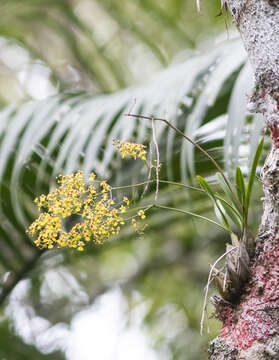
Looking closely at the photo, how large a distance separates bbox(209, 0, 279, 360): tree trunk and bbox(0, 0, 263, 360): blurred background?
584mm

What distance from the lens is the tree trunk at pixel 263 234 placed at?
15.8 inches

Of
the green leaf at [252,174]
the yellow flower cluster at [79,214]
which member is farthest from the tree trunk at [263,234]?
the yellow flower cluster at [79,214]

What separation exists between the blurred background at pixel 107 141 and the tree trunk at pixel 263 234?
0.58m

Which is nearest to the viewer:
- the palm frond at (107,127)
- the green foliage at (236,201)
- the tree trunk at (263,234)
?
the tree trunk at (263,234)

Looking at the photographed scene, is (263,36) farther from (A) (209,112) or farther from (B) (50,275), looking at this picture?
(B) (50,275)

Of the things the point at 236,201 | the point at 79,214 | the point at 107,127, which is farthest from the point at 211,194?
the point at 107,127

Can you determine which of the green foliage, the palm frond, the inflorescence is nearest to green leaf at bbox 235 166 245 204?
the green foliage

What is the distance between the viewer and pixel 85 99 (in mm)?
1374

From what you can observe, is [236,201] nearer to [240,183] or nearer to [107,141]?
[240,183]

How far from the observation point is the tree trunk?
0.40 meters

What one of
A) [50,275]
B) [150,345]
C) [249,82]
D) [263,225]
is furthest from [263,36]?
[50,275]

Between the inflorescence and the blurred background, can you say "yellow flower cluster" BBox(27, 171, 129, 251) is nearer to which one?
the inflorescence

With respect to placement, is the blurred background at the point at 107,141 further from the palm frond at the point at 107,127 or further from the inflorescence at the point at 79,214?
the inflorescence at the point at 79,214

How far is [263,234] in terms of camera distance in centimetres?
45
